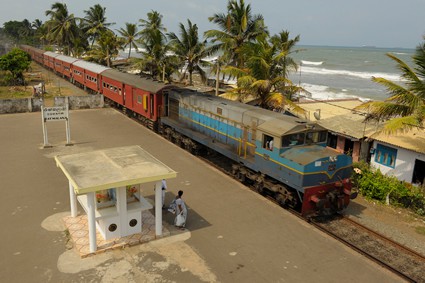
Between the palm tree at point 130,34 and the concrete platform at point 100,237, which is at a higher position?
the palm tree at point 130,34

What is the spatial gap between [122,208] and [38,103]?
23386 mm

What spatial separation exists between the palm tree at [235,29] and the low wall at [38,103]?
40.9 ft

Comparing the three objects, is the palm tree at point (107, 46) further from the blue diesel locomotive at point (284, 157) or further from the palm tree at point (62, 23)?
the blue diesel locomotive at point (284, 157)

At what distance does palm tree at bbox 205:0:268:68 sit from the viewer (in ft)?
83.2

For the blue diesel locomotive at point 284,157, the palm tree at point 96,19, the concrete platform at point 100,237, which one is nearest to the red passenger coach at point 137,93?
the blue diesel locomotive at point 284,157

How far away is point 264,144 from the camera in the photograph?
14.3 metres

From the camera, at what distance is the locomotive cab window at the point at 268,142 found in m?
13.9

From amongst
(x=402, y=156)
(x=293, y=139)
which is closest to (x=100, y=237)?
(x=293, y=139)

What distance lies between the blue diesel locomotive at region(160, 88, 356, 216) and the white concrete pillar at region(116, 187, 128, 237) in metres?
5.77

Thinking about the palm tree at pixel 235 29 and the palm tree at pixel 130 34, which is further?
the palm tree at pixel 130 34

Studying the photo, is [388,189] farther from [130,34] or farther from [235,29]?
[130,34]

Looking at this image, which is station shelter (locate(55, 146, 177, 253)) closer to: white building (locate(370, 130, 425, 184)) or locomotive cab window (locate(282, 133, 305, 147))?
locomotive cab window (locate(282, 133, 305, 147))

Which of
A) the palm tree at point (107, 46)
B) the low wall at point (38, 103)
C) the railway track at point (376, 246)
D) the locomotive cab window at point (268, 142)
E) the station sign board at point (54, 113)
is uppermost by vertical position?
the palm tree at point (107, 46)

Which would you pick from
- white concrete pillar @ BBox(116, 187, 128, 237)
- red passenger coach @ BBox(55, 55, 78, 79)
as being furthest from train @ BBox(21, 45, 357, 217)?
red passenger coach @ BBox(55, 55, 78, 79)
